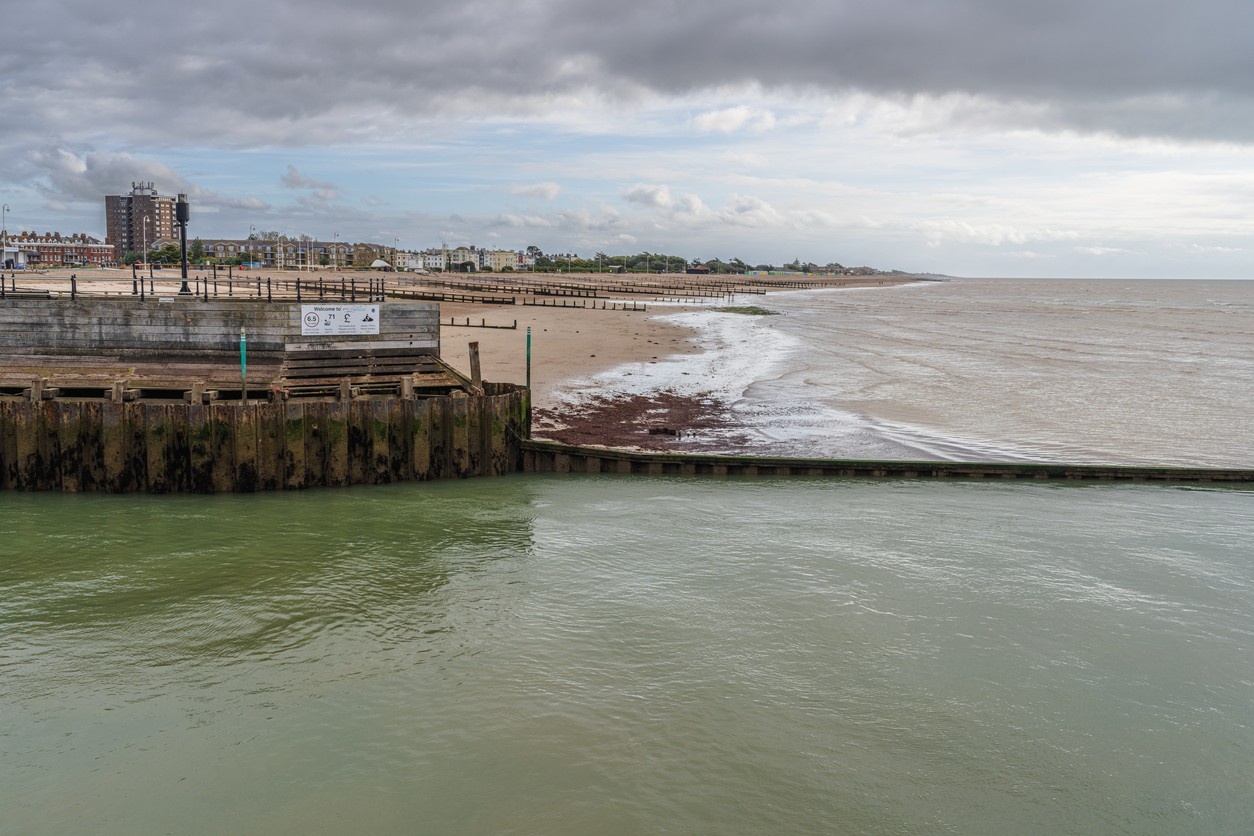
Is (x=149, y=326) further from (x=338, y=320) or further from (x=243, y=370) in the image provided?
(x=243, y=370)

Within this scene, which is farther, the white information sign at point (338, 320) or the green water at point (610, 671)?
the white information sign at point (338, 320)

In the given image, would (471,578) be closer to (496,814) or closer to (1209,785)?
(496,814)

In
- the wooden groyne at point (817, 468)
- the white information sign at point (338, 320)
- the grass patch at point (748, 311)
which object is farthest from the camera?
the grass patch at point (748, 311)

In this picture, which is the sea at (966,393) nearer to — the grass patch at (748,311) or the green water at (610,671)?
the green water at (610,671)

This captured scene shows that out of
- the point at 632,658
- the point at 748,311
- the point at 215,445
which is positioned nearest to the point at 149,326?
the point at 215,445

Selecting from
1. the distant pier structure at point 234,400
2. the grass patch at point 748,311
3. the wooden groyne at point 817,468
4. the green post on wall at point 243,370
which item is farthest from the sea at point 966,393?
the grass patch at point 748,311

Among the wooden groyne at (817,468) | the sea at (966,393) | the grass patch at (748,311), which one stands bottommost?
the wooden groyne at (817,468)
